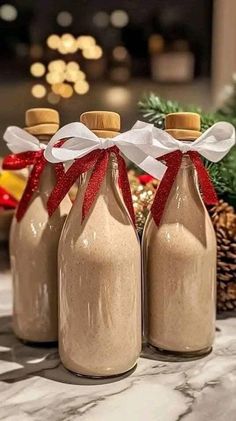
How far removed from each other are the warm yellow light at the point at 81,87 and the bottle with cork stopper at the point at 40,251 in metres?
1.23

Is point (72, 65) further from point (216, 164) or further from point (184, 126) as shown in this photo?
point (184, 126)

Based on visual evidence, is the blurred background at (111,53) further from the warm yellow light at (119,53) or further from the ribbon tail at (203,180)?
the ribbon tail at (203,180)

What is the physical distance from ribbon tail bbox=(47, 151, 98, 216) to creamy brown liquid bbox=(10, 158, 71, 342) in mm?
21

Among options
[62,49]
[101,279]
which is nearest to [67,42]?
[62,49]

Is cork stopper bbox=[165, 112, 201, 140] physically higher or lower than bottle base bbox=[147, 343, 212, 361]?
higher

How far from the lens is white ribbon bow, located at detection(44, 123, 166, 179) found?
0.63 m

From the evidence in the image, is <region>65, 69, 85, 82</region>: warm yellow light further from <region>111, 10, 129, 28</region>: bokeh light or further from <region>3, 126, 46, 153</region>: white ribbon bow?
<region>3, 126, 46, 153</region>: white ribbon bow

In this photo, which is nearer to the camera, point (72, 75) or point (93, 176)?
point (93, 176)

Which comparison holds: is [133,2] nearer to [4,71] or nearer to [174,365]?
[4,71]

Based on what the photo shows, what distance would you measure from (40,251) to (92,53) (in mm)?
1332

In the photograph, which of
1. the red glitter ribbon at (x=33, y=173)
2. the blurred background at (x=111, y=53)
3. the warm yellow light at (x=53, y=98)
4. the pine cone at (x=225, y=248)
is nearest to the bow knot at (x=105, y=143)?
the red glitter ribbon at (x=33, y=173)

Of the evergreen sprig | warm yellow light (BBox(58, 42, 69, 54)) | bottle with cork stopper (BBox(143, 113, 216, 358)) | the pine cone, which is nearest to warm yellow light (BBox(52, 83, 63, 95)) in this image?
warm yellow light (BBox(58, 42, 69, 54))

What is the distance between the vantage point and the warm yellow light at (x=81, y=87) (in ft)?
6.33

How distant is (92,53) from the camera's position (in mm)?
1921
